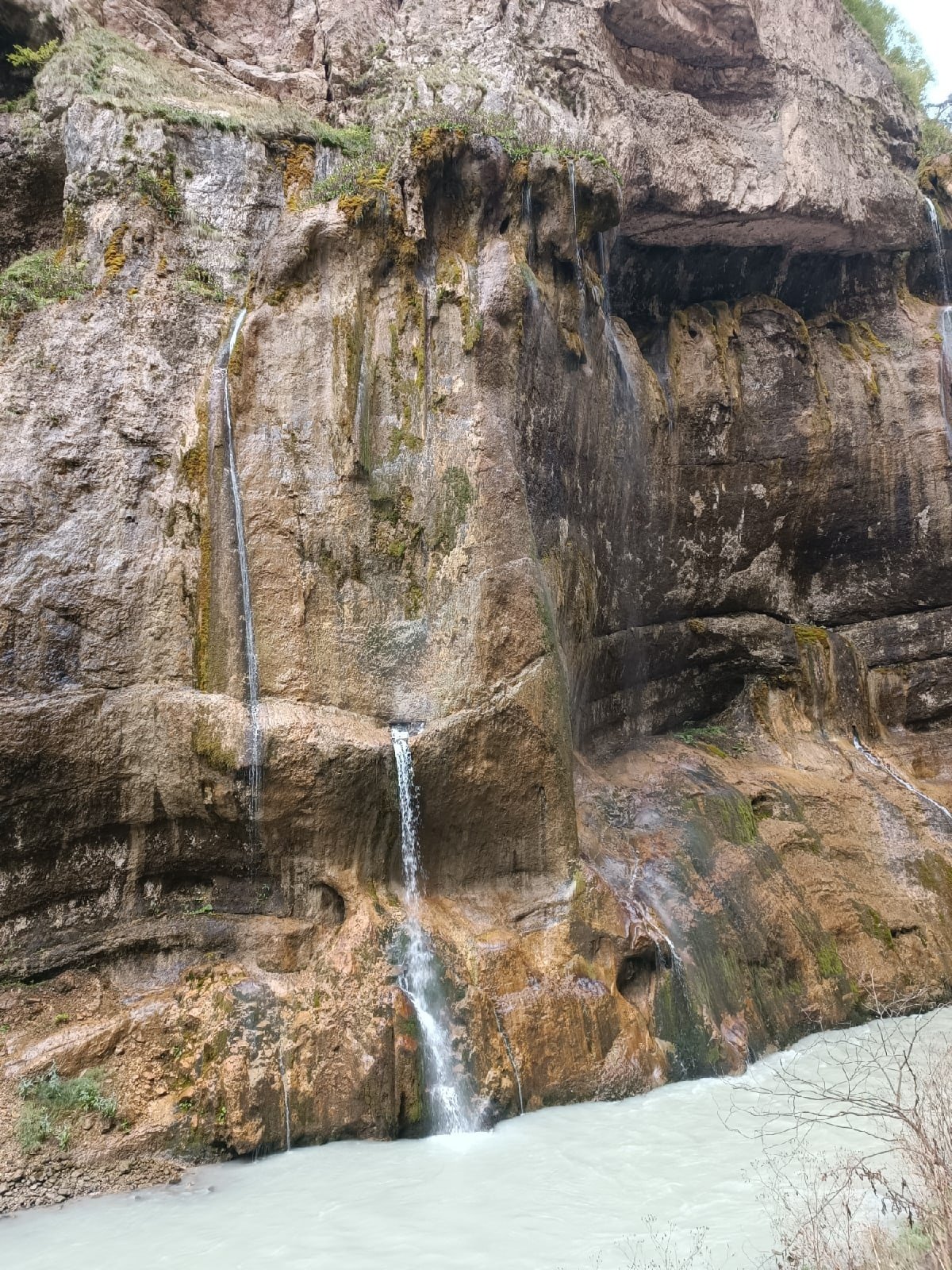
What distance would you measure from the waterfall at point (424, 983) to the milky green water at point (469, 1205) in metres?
0.27

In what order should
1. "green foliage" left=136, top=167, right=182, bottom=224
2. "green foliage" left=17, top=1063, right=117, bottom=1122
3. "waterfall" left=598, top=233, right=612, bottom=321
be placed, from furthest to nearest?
"waterfall" left=598, top=233, right=612, bottom=321 < "green foliage" left=136, top=167, right=182, bottom=224 < "green foliage" left=17, top=1063, right=117, bottom=1122

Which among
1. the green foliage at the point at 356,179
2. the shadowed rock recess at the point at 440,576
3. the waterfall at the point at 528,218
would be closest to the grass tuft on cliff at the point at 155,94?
the shadowed rock recess at the point at 440,576

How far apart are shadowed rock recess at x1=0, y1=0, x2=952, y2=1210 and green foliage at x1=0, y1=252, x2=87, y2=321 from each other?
0.22ft

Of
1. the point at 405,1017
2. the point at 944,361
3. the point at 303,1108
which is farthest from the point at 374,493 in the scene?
the point at 944,361

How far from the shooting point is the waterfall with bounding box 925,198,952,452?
14773mm

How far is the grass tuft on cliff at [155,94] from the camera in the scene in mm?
10992

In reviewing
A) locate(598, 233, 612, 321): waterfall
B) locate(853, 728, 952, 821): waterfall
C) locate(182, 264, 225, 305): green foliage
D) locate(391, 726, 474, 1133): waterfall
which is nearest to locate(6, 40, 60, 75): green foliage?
locate(182, 264, 225, 305): green foliage

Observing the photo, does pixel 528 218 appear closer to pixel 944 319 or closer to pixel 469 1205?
pixel 944 319

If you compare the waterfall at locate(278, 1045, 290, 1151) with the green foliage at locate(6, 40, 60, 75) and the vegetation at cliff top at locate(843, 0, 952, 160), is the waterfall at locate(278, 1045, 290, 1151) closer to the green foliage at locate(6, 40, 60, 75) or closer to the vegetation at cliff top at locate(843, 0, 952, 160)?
the green foliage at locate(6, 40, 60, 75)

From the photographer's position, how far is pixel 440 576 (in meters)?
9.37

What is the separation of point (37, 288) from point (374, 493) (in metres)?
3.85

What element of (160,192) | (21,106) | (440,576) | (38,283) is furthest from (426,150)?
(21,106)

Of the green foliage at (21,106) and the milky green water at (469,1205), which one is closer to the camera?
the milky green water at (469,1205)

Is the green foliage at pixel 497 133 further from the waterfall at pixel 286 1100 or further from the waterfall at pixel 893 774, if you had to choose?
the waterfall at pixel 286 1100
